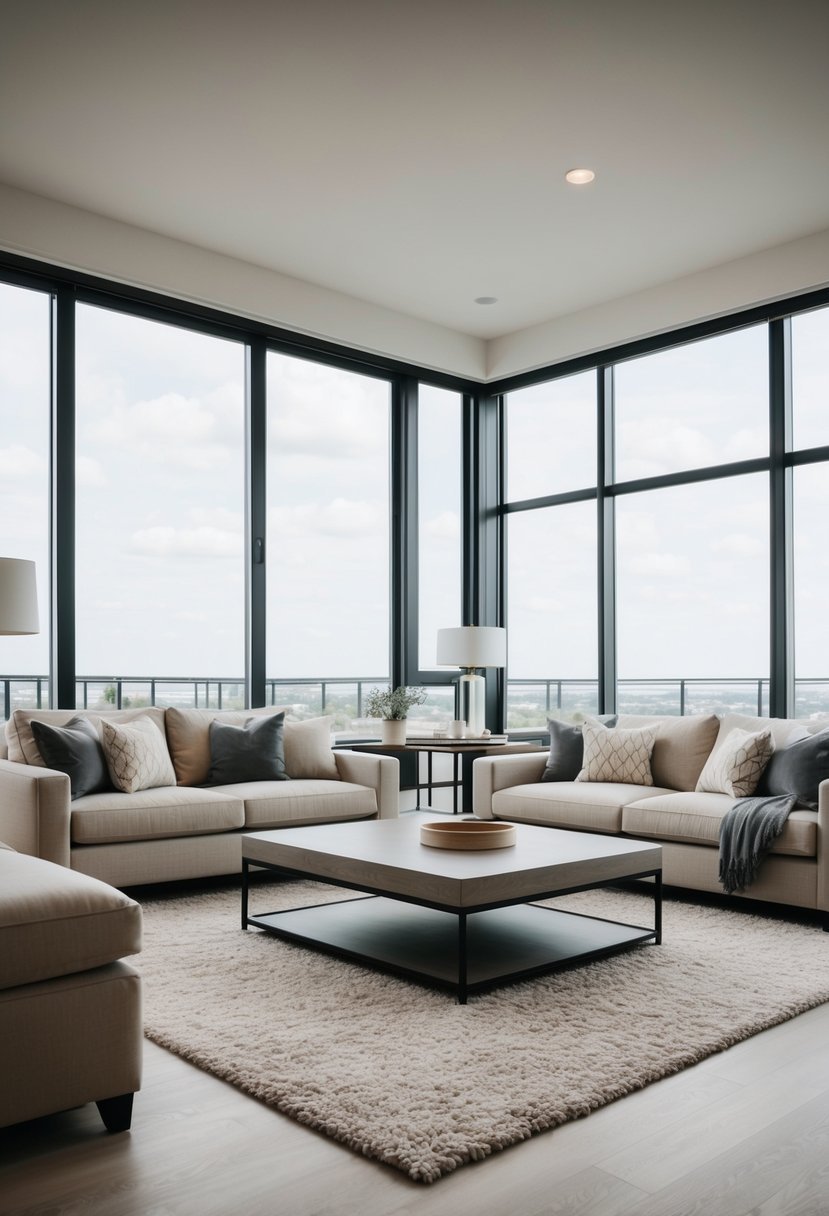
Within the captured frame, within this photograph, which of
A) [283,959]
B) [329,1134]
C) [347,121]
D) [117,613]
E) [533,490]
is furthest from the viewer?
[533,490]

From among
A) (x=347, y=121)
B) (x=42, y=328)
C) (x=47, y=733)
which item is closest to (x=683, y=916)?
(x=47, y=733)

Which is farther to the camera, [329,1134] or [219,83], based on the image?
[219,83]

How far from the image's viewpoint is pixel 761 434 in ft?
18.6

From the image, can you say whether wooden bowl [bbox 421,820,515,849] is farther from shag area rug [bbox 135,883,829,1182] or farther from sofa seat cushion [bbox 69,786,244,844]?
sofa seat cushion [bbox 69,786,244,844]

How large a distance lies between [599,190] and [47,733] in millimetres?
3528

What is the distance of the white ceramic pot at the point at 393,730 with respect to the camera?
584cm

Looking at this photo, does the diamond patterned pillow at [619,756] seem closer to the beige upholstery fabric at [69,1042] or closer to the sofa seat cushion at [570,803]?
the sofa seat cushion at [570,803]

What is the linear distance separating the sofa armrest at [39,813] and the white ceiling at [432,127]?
8.79 feet

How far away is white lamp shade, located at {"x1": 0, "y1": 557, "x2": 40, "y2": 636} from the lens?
4023mm

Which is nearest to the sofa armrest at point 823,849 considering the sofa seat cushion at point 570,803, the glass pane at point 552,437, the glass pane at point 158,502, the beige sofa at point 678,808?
the beige sofa at point 678,808

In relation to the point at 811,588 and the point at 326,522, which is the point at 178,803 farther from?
the point at 811,588

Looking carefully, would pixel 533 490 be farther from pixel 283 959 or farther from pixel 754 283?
pixel 283 959

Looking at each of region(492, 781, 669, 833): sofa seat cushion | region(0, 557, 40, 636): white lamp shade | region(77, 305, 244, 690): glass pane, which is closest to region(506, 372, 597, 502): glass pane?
region(77, 305, 244, 690): glass pane

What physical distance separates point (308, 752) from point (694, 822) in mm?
1980
